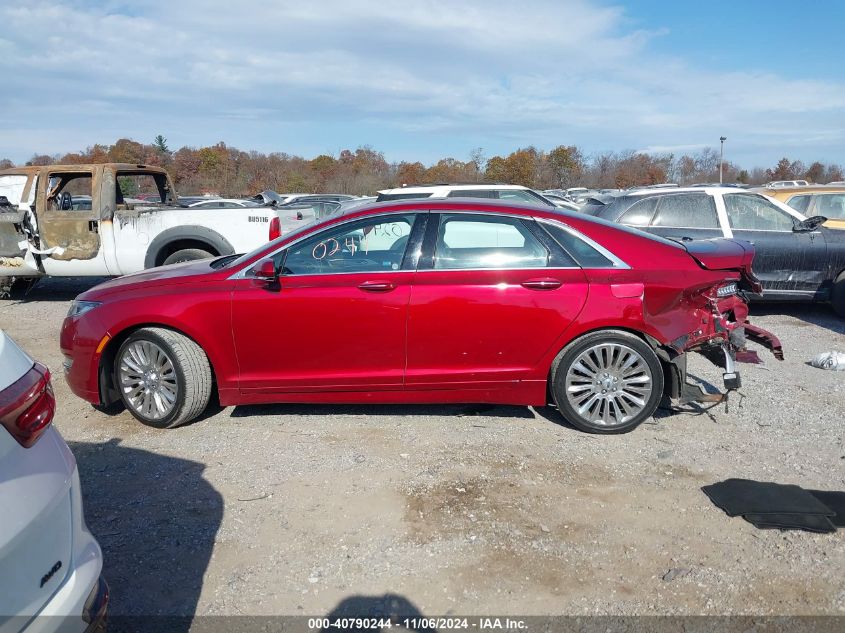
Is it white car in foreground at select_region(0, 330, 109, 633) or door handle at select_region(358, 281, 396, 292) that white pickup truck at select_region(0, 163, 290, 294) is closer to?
door handle at select_region(358, 281, 396, 292)

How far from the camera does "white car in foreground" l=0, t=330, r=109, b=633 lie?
5.79 feet

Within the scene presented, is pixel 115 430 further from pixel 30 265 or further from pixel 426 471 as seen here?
pixel 30 265

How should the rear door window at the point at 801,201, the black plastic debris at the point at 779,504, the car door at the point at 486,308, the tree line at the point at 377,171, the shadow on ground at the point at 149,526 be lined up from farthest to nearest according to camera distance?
the tree line at the point at 377,171, the rear door window at the point at 801,201, the car door at the point at 486,308, the black plastic debris at the point at 779,504, the shadow on ground at the point at 149,526

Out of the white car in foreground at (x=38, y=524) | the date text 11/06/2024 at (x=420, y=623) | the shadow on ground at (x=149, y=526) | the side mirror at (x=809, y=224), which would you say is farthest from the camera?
the side mirror at (x=809, y=224)

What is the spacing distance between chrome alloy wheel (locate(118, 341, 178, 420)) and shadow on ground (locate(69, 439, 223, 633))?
1.05ft

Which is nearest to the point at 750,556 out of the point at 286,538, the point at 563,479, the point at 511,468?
the point at 563,479

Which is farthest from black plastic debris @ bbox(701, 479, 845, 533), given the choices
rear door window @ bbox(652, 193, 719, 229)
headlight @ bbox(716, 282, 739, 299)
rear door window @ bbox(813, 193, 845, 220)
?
rear door window @ bbox(813, 193, 845, 220)

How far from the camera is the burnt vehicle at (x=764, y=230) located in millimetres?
8148

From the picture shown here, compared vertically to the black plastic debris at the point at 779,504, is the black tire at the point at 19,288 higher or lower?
lower

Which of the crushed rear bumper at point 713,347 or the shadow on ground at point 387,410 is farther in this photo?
the shadow on ground at point 387,410

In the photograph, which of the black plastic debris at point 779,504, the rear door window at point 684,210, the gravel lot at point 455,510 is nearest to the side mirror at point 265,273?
the gravel lot at point 455,510

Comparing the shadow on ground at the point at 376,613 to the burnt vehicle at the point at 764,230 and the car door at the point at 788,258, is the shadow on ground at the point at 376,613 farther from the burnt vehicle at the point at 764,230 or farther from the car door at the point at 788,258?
the car door at the point at 788,258

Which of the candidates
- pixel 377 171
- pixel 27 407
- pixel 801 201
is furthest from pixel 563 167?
pixel 27 407

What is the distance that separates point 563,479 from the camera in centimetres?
398
